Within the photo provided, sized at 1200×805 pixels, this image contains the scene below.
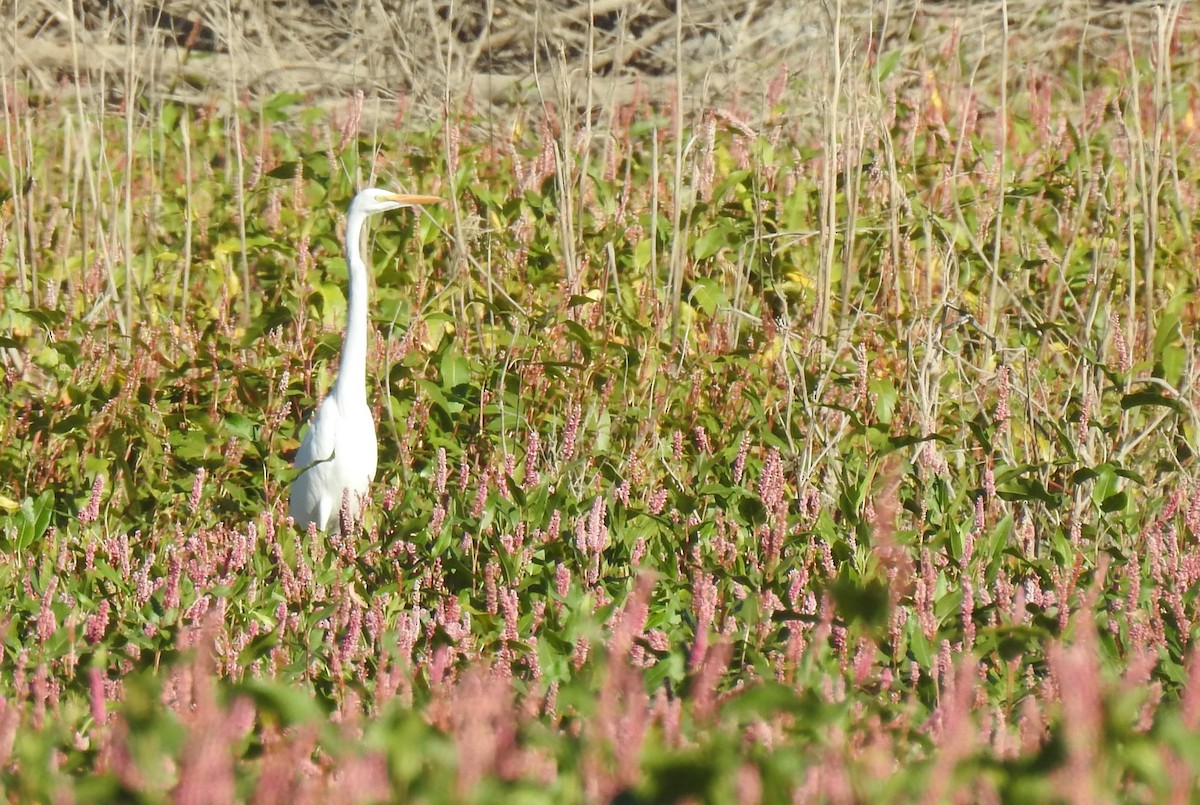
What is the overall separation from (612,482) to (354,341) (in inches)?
28.3

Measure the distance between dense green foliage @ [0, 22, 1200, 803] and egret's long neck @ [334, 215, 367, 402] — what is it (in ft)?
0.56

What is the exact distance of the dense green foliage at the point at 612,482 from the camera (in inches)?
60.7

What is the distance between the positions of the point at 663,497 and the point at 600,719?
185cm

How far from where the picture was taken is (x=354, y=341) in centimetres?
393

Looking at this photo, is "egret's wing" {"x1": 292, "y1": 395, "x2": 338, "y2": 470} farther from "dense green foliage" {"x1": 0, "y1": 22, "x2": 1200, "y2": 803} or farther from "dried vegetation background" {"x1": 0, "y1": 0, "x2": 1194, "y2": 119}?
"dried vegetation background" {"x1": 0, "y1": 0, "x2": 1194, "y2": 119}

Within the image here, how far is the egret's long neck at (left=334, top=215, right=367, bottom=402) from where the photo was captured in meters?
3.90

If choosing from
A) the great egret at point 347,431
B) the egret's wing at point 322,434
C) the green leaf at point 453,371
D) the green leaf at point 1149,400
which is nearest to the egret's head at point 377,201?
the great egret at point 347,431

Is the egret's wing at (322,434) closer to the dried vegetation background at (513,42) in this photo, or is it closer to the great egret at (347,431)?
the great egret at (347,431)

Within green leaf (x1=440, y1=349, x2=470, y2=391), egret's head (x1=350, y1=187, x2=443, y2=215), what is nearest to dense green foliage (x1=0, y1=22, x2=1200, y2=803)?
green leaf (x1=440, y1=349, x2=470, y2=391)

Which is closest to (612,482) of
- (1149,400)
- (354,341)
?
(354,341)

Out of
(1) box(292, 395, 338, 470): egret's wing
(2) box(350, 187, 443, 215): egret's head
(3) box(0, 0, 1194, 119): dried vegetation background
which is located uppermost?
(3) box(0, 0, 1194, 119): dried vegetation background

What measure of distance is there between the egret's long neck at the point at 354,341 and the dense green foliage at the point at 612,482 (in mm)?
171

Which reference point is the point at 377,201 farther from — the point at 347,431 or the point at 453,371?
the point at 347,431

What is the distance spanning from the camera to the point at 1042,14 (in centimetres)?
727
